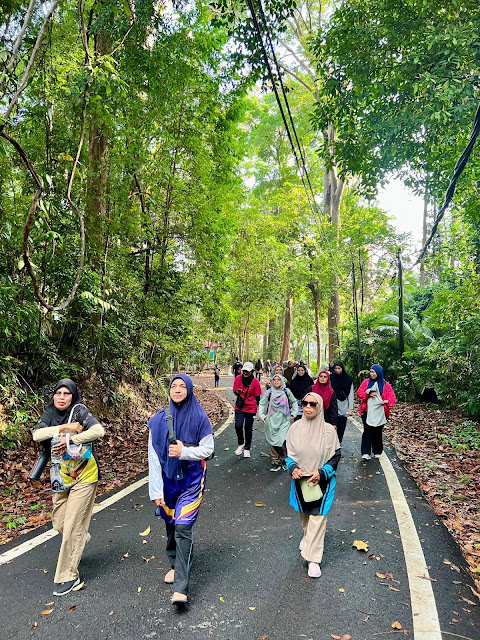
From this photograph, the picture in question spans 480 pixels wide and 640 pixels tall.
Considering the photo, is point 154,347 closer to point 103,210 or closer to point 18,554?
point 103,210

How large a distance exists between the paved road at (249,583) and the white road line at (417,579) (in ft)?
0.06

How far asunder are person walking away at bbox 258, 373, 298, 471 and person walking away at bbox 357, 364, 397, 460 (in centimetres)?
139

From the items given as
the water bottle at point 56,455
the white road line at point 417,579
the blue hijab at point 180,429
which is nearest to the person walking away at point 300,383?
the white road line at point 417,579

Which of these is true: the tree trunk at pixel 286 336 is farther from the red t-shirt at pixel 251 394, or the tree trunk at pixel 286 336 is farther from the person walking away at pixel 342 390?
the red t-shirt at pixel 251 394

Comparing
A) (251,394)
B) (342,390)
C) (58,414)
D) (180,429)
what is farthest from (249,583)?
(342,390)

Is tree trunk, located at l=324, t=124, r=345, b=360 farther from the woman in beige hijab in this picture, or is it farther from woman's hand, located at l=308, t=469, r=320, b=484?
woman's hand, located at l=308, t=469, r=320, b=484

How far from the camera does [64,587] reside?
3.53 m

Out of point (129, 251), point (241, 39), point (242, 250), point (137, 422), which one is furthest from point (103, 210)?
point (242, 250)

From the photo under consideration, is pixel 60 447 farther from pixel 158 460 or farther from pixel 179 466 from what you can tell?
pixel 179 466

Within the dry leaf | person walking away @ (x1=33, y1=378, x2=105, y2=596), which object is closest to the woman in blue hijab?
person walking away @ (x1=33, y1=378, x2=105, y2=596)

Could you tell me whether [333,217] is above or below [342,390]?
above

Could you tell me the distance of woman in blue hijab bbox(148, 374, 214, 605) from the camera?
3508 mm

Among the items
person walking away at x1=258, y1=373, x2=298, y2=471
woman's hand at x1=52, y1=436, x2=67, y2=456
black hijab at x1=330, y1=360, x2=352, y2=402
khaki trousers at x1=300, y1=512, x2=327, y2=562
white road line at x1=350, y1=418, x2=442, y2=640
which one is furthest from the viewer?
black hijab at x1=330, y1=360, x2=352, y2=402

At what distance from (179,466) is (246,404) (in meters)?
4.81
